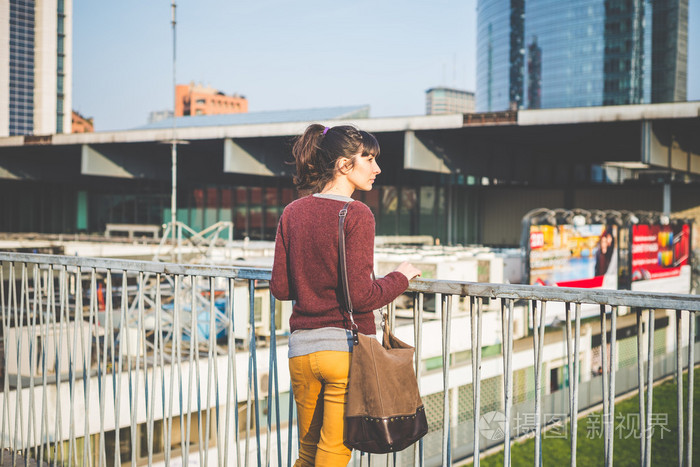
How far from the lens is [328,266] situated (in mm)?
2521

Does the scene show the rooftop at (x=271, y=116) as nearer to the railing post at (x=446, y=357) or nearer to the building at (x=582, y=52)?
the railing post at (x=446, y=357)

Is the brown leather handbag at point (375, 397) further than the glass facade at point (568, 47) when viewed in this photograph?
No

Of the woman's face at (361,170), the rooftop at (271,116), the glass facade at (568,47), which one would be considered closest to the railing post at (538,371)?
the woman's face at (361,170)

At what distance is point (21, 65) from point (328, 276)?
127833 millimetres

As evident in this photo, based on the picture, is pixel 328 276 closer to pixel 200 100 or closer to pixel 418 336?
pixel 418 336

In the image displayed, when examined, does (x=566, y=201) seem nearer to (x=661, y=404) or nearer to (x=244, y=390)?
(x=661, y=404)

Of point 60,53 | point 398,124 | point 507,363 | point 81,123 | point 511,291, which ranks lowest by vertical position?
point 507,363

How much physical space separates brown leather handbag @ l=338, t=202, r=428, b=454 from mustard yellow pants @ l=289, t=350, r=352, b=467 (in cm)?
10

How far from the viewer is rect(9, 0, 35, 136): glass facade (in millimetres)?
112062

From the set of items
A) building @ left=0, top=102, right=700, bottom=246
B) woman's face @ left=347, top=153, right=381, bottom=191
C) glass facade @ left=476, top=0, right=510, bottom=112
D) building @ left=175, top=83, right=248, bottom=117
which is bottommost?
woman's face @ left=347, top=153, right=381, bottom=191

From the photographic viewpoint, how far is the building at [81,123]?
5236 inches

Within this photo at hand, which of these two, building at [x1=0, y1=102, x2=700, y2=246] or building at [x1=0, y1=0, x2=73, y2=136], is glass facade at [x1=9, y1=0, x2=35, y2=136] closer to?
building at [x1=0, y1=0, x2=73, y2=136]

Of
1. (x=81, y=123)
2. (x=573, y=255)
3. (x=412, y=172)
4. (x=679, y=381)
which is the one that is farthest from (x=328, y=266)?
(x=81, y=123)

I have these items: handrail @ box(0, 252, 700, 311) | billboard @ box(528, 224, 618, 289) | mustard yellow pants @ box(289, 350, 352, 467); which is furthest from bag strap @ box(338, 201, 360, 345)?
billboard @ box(528, 224, 618, 289)
